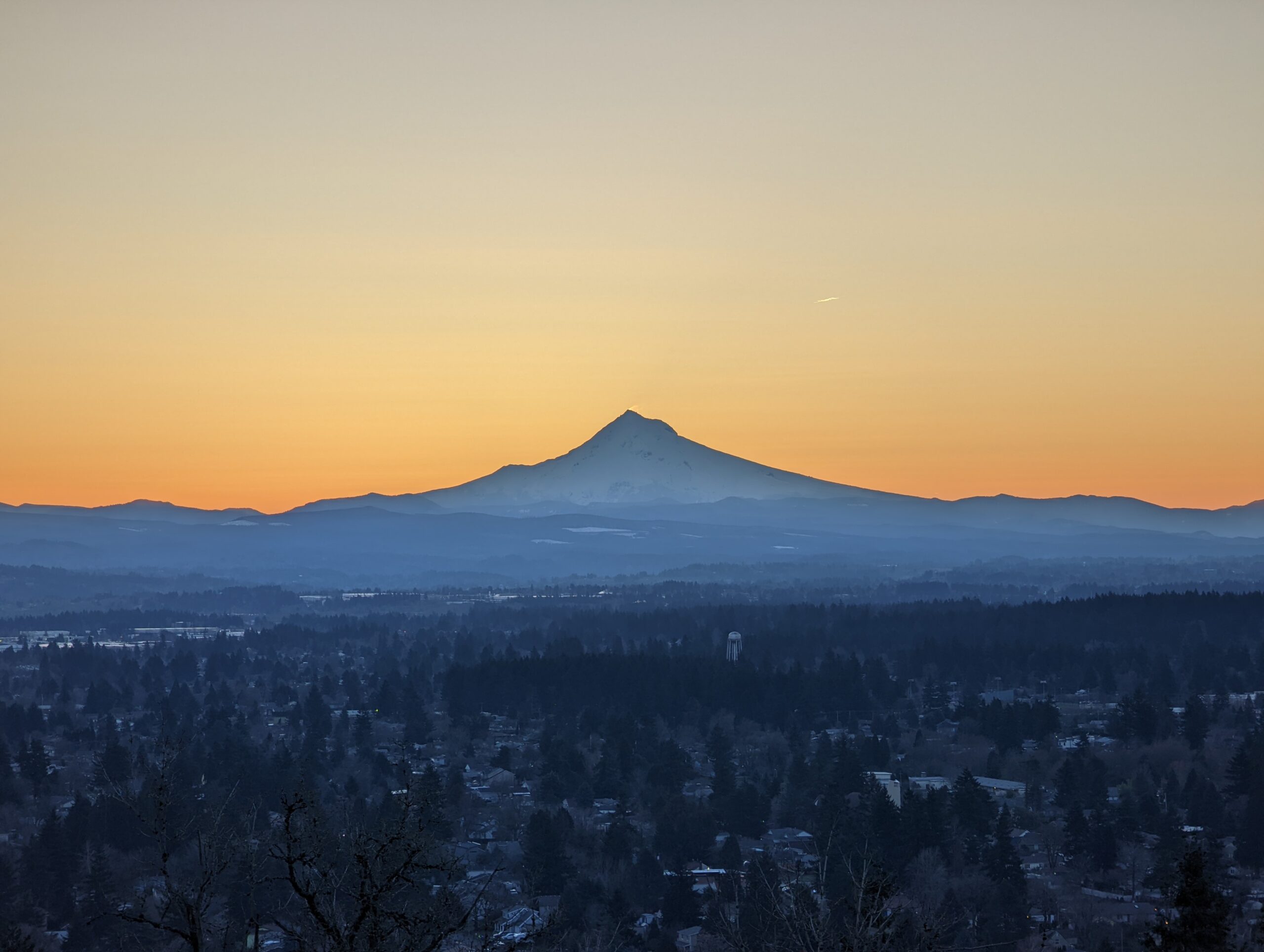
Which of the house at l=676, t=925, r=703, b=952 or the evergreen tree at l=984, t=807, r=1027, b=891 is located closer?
the house at l=676, t=925, r=703, b=952

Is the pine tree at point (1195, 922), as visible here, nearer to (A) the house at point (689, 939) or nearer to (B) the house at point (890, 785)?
(A) the house at point (689, 939)

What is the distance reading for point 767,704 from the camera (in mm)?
56719

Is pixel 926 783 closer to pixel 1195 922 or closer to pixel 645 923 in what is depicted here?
pixel 645 923

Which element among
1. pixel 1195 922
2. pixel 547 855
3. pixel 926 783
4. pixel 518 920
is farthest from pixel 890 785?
pixel 1195 922

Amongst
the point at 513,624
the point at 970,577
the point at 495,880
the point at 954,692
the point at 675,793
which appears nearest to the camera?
the point at 495,880

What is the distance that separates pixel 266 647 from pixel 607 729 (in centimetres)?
5315

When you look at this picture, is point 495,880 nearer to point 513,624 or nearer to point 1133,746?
point 1133,746

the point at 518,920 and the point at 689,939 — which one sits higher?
the point at 518,920

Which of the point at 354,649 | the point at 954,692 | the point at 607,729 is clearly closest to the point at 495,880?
the point at 607,729

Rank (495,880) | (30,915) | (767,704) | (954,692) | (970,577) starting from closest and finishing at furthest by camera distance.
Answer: (30,915) → (495,880) → (767,704) → (954,692) → (970,577)

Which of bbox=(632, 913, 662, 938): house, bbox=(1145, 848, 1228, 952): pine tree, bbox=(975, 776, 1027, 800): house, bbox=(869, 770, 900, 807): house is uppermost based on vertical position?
bbox=(1145, 848, 1228, 952): pine tree

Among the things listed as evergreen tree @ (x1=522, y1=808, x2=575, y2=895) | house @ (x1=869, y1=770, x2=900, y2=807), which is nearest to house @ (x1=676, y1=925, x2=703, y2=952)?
evergreen tree @ (x1=522, y1=808, x2=575, y2=895)

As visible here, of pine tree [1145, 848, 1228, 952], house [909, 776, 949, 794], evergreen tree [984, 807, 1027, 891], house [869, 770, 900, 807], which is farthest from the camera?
house [909, 776, 949, 794]

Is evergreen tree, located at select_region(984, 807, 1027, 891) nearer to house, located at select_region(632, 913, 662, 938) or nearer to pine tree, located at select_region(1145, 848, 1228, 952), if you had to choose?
house, located at select_region(632, 913, 662, 938)
